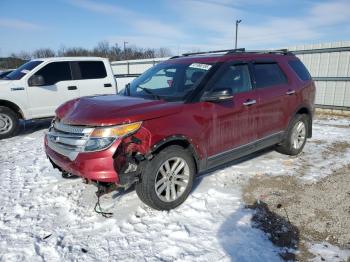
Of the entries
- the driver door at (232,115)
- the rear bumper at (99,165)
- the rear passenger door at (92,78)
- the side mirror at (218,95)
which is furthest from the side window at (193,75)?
the rear passenger door at (92,78)

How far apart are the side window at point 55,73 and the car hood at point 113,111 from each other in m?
4.46

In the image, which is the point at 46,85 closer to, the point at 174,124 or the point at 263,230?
the point at 174,124

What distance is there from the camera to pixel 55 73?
803 cm

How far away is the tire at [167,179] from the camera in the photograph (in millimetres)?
3404

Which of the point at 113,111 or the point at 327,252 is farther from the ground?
the point at 113,111

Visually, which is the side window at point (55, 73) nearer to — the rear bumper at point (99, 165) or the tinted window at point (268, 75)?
the rear bumper at point (99, 165)

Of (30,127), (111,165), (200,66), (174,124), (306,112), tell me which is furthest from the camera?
(30,127)

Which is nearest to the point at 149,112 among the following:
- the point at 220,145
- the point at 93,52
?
the point at 220,145

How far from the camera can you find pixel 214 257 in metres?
2.85

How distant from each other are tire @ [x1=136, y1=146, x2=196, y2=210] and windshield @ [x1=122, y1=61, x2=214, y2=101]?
76 cm

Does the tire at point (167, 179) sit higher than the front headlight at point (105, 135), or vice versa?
the front headlight at point (105, 135)

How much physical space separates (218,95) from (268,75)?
1.66m

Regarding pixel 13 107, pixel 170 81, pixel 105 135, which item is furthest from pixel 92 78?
pixel 105 135

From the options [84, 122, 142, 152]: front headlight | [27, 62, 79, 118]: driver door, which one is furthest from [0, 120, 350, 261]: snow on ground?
[27, 62, 79, 118]: driver door
